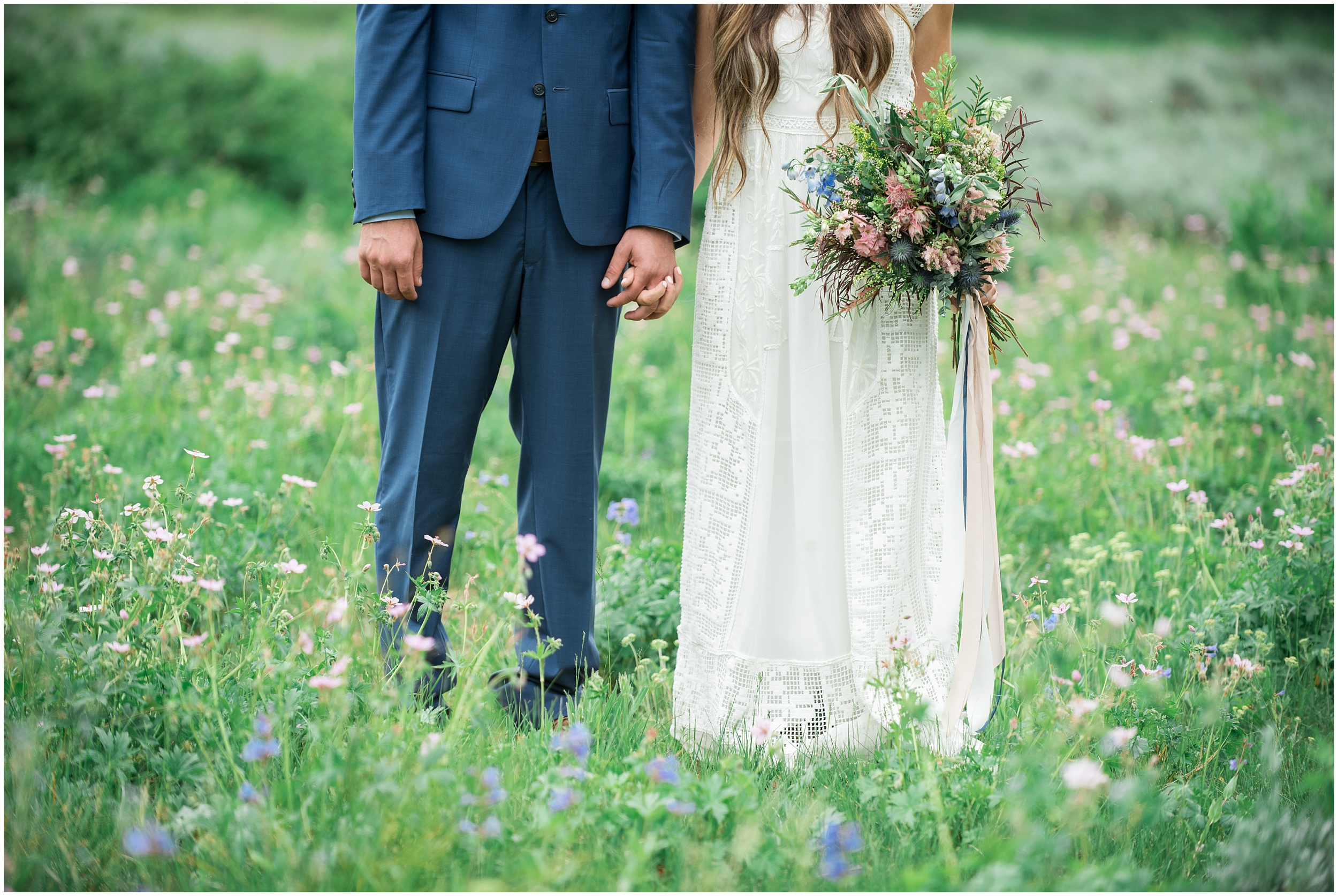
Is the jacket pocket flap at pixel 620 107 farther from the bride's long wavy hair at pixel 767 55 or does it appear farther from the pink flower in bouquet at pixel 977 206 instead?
the pink flower in bouquet at pixel 977 206

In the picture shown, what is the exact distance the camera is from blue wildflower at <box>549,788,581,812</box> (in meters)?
1.73

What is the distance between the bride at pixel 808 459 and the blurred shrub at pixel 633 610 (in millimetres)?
469

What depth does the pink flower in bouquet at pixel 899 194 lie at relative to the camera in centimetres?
220

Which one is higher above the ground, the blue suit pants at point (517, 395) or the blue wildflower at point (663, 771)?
the blue suit pants at point (517, 395)

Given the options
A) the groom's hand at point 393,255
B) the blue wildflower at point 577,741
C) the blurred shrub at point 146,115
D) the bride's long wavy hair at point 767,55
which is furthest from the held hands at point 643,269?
the blurred shrub at point 146,115

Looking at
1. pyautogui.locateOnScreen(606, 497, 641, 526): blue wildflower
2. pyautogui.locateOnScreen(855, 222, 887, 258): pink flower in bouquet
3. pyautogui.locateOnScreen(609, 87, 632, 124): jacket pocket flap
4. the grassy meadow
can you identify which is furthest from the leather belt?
pyautogui.locateOnScreen(606, 497, 641, 526): blue wildflower

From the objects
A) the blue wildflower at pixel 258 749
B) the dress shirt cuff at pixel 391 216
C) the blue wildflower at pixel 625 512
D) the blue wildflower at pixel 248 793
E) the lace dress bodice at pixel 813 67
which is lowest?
the blue wildflower at pixel 248 793

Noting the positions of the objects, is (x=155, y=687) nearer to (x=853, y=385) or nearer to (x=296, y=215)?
(x=853, y=385)

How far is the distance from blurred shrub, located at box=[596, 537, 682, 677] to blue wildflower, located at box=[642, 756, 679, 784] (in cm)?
106

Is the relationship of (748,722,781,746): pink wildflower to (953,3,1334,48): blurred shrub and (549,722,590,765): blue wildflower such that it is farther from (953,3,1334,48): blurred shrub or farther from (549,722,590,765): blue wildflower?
(953,3,1334,48): blurred shrub

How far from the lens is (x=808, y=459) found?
2.51 m

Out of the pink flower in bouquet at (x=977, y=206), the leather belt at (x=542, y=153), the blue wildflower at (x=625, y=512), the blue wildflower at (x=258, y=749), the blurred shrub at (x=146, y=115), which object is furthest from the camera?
the blurred shrub at (x=146, y=115)

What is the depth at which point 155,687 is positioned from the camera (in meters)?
2.22

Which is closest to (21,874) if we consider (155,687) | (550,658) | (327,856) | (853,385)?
(155,687)
